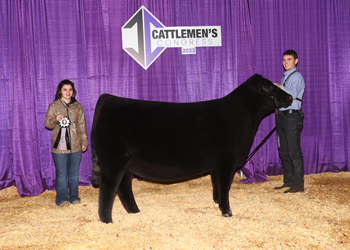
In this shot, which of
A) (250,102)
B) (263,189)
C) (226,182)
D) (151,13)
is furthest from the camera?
(151,13)

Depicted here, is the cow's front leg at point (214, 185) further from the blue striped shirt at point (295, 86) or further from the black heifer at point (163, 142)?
the blue striped shirt at point (295, 86)

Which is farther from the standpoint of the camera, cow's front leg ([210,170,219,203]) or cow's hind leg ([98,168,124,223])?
cow's front leg ([210,170,219,203])

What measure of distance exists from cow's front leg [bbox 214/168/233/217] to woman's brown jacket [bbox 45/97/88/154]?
1.98 meters

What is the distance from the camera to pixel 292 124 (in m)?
4.22

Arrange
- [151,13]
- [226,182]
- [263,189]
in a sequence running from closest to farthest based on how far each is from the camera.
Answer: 1. [226,182]
2. [263,189]
3. [151,13]

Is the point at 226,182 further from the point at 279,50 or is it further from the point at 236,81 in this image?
the point at 279,50

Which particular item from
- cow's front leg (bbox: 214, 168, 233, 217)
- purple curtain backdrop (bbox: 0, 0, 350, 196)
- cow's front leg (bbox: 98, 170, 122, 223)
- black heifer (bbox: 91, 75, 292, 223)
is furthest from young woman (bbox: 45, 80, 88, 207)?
cow's front leg (bbox: 214, 168, 233, 217)

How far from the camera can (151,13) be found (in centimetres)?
498

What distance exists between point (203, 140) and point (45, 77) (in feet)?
9.95

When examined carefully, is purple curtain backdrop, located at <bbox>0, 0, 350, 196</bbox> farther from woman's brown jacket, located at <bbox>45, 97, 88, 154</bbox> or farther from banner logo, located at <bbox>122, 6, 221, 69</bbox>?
woman's brown jacket, located at <bbox>45, 97, 88, 154</bbox>

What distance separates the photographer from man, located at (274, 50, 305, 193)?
416 centimetres

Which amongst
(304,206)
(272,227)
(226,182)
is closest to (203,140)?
(226,182)

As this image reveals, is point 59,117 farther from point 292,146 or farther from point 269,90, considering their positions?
point 292,146

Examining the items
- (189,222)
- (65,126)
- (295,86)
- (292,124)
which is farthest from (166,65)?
(189,222)
